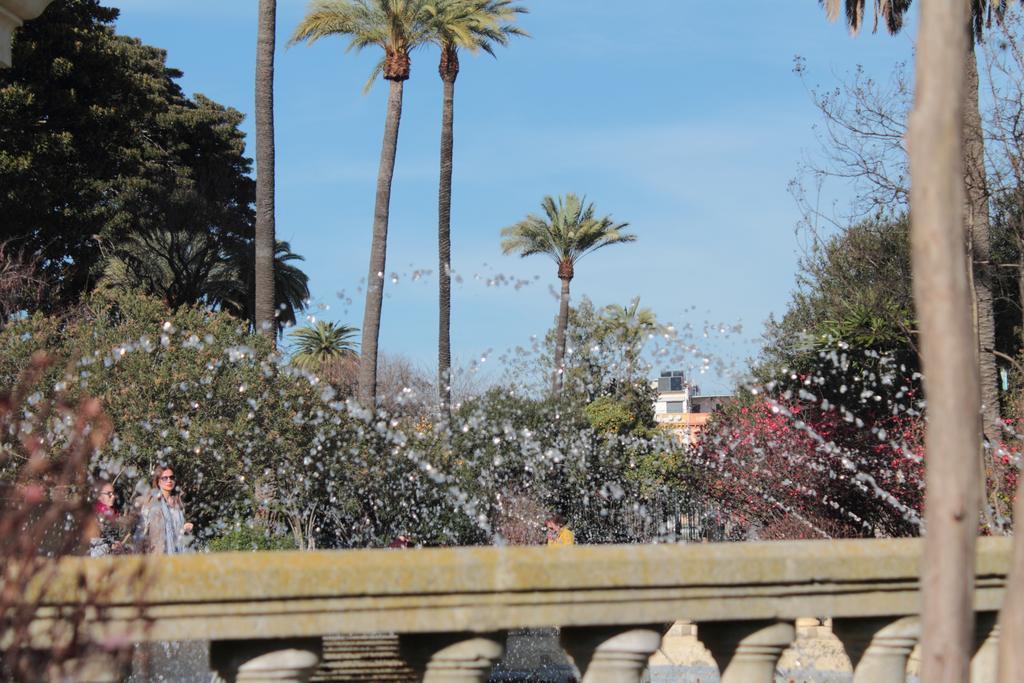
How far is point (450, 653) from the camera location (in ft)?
8.48

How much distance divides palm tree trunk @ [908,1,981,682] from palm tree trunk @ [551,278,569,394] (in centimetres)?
2200

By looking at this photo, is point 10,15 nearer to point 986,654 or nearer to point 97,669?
point 97,669

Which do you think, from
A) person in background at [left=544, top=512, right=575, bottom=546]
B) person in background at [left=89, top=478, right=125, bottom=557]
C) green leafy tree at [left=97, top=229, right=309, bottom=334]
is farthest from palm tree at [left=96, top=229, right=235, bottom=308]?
person in background at [left=89, top=478, right=125, bottom=557]

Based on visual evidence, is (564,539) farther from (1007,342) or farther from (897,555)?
(1007,342)

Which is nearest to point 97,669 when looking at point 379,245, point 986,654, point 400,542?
point 986,654

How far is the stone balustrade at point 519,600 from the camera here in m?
2.41

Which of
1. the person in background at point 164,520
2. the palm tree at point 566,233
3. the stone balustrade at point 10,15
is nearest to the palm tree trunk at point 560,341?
the palm tree at point 566,233

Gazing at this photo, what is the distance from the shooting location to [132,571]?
2.36 m

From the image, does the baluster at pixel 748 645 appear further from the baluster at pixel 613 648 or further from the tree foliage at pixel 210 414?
the tree foliage at pixel 210 414

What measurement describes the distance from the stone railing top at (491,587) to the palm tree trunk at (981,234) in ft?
34.5

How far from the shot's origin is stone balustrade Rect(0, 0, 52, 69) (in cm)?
413

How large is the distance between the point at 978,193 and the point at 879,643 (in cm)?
1223

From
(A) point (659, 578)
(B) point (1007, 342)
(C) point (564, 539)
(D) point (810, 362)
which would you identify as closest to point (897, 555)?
(A) point (659, 578)

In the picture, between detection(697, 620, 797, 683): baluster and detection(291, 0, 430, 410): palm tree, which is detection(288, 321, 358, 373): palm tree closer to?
detection(291, 0, 430, 410): palm tree
